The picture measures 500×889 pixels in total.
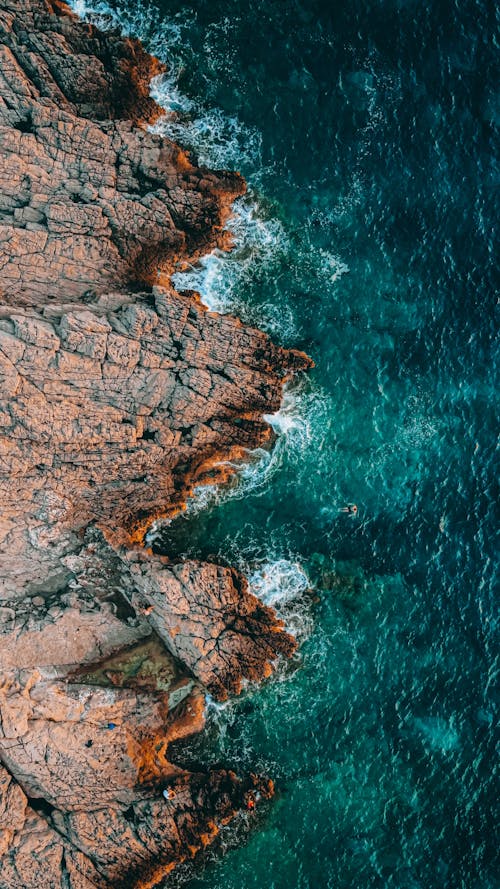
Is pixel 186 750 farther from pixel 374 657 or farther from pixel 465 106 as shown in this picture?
pixel 465 106

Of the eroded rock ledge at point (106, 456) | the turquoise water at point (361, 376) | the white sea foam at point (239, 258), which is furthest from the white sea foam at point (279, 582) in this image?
the white sea foam at point (239, 258)

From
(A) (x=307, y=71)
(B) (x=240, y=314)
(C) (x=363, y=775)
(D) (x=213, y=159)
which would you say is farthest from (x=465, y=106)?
(C) (x=363, y=775)

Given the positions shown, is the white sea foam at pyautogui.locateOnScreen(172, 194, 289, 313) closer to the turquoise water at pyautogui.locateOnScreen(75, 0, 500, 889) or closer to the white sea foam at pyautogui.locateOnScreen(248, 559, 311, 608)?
the turquoise water at pyautogui.locateOnScreen(75, 0, 500, 889)

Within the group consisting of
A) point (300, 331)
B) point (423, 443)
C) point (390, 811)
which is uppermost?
point (300, 331)

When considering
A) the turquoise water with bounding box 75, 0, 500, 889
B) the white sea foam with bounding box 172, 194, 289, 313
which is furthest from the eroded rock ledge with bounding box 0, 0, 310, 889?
the turquoise water with bounding box 75, 0, 500, 889

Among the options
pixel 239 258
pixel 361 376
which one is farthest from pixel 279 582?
pixel 239 258

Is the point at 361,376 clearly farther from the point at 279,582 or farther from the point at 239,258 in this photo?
the point at 279,582
